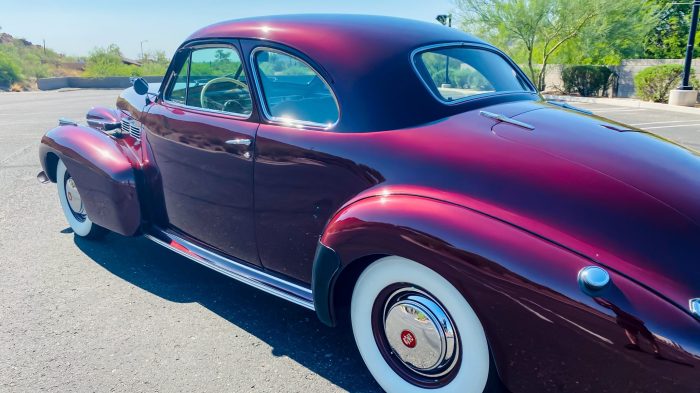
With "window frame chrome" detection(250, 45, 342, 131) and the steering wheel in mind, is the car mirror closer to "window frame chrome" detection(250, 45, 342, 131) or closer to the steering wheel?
the steering wheel

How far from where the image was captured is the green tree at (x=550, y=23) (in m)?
19.5

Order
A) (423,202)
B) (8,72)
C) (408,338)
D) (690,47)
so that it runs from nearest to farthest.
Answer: (423,202) < (408,338) < (690,47) < (8,72)

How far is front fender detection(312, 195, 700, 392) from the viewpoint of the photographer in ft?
4.90

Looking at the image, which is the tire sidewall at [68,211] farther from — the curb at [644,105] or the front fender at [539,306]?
the curb at [644,105]

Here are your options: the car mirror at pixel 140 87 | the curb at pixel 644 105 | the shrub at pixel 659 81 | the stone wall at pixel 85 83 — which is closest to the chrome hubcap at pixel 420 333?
the car mirror at pixel 140 87

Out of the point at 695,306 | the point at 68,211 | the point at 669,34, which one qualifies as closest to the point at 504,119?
the point at 695,306

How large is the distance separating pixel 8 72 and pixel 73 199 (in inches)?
1222

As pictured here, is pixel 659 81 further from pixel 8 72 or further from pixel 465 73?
pixel 8 72

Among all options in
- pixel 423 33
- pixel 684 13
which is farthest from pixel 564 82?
pixel 423 33

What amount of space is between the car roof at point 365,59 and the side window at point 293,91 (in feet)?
0.26

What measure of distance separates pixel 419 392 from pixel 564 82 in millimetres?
21392

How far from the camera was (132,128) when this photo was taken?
3.67m

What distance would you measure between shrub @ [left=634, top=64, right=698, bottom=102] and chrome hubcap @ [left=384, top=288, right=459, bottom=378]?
58.4 feet

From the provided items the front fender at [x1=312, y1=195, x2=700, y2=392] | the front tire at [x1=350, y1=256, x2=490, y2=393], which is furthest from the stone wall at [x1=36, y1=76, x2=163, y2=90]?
the front fender at [x1=312, y1=195, x2=700, y2=392]
